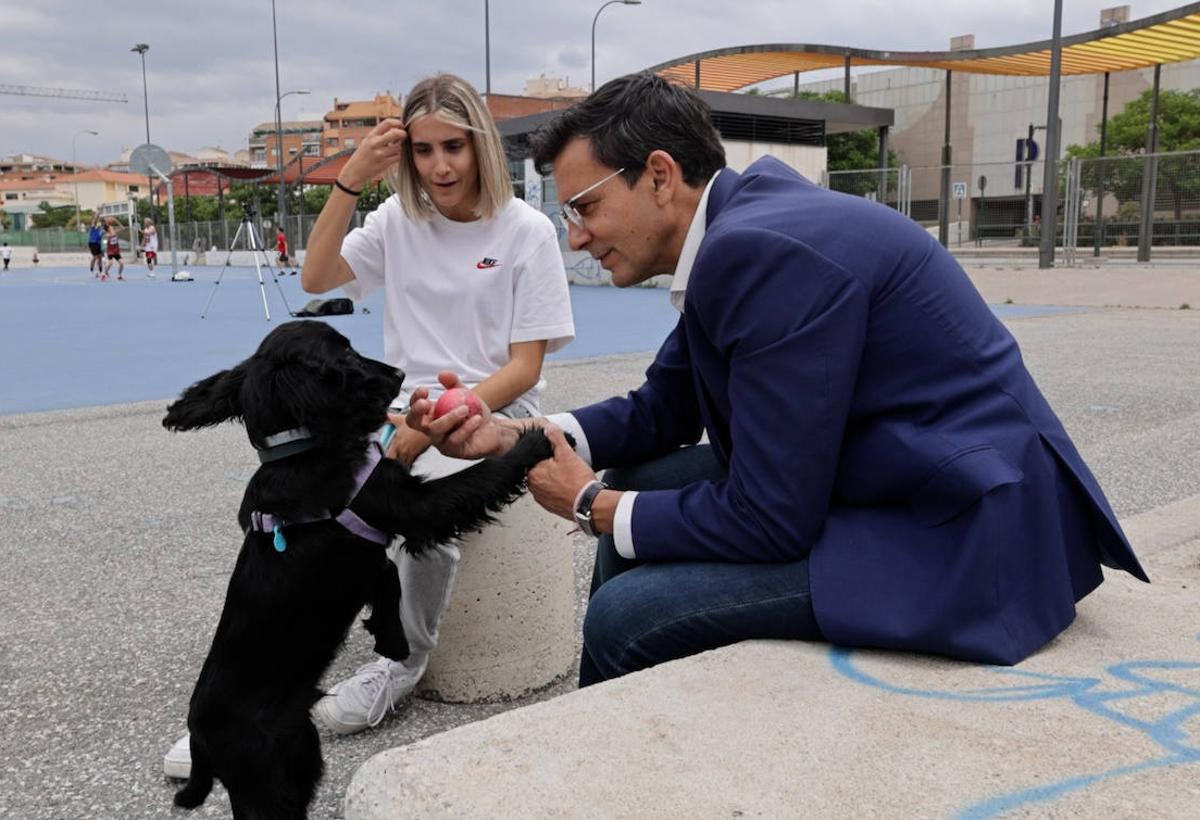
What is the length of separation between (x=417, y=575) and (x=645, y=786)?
1.45m

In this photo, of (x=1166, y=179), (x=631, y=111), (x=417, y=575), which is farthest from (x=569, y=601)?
(x=1166, y=179)

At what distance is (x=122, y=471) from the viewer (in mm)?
6051

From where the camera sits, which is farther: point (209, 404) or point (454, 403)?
point (454, 403)

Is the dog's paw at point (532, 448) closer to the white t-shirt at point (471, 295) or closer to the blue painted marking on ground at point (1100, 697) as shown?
the white t-shirt at point (471, 295)

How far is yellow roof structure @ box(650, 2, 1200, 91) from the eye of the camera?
25.6 m

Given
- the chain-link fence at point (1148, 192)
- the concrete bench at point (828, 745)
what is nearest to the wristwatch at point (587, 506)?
the concrete bench at point (828, 745)

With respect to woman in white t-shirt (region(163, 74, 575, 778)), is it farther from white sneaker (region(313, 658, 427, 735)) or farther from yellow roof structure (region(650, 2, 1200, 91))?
yellow roof structure (region(650, 2, 1200, 91))

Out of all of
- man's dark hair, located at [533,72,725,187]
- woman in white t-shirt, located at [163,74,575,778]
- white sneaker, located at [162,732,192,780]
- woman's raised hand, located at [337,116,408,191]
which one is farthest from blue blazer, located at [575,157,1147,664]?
white sneaker, located at [162,732,192,780]

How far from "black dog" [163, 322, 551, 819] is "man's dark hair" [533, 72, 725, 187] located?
2.45 feet

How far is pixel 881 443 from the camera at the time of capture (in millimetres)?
1844

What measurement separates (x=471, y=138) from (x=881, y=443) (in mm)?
1670

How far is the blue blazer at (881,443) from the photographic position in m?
1.76

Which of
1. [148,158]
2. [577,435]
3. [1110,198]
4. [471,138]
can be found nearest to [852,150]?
[1110,198]

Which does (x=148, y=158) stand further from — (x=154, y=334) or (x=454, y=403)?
(x=454, y=403)
